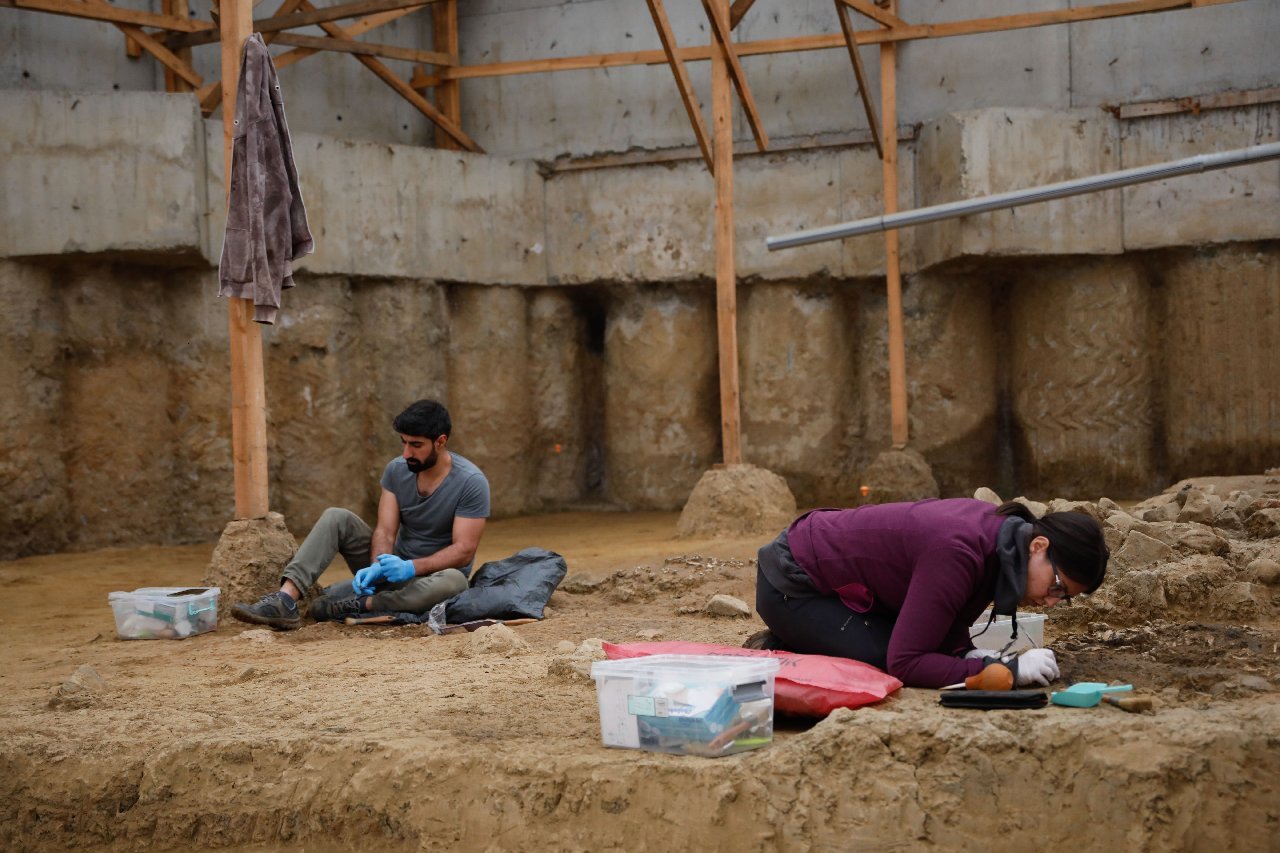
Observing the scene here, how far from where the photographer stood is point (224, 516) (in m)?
9.73

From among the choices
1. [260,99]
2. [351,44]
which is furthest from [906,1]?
[260,99]

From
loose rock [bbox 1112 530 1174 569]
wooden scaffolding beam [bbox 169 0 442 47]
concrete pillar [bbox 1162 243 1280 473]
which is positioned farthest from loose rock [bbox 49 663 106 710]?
concrete pillar [bbox 1162 243 1280 473]

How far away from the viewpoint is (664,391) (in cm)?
1163

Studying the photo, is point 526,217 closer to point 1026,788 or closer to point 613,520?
point 613,520

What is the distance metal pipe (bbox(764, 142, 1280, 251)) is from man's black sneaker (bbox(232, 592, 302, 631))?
4.52 m

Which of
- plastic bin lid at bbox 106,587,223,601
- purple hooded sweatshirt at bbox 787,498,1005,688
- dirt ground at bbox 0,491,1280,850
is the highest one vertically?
purple hooded sweatshirt at bbox 787,498,1005,688

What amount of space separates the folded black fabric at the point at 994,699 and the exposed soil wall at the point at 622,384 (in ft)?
24.3

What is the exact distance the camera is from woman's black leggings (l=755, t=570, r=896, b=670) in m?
3.80

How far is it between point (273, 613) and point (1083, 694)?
3665mm

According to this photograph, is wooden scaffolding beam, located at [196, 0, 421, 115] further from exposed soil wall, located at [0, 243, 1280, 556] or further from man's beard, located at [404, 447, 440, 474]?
man's beard, located at [404, 447, 440, 474]

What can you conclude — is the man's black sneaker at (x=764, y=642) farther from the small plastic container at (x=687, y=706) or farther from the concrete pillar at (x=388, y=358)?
the concrete pillar at (x=388, y=358)

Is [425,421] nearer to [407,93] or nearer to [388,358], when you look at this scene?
[388,358]

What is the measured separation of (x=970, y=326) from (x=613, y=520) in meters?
3.47

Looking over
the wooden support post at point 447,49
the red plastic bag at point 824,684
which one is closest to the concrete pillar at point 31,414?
the wooden support post at point 447,49
